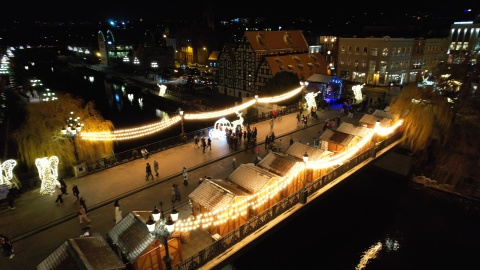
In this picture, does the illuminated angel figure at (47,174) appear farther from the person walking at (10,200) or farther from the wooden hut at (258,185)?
the wooden hut at (258,185)

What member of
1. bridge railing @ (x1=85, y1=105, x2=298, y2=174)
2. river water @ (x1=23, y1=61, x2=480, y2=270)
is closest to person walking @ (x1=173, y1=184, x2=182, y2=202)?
river water @ (x1=23, y1=61, x2=480, y2=270)

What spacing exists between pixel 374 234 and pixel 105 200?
18.9 meters

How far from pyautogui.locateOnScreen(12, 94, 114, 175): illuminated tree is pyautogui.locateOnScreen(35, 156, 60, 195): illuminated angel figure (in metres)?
2.82

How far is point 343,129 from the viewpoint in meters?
24.3

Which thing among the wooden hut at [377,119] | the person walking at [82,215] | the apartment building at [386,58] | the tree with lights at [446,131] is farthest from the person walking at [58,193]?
the apartment building at [386,58]

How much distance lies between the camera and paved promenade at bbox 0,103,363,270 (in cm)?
1403

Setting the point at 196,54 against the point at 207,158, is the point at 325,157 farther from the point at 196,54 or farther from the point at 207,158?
the point at 196,54

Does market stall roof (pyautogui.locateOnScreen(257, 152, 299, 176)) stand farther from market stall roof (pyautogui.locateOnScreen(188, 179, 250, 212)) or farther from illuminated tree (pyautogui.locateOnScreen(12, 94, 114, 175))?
illuminated tree (pyautogui.locateOnScreen(12, 94, 114, 175))

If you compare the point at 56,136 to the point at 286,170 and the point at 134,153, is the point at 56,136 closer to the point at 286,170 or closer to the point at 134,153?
the point at 134,153

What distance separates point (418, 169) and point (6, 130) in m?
44.8

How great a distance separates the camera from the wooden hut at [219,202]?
46.5ft

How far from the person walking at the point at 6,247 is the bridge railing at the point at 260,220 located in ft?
25.1

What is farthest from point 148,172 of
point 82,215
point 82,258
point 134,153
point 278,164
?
point 82,258

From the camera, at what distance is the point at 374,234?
22.3 metres
